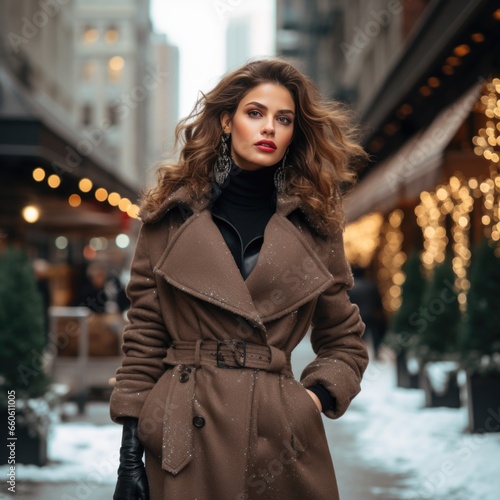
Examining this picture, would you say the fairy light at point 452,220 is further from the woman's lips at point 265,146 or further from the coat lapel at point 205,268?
the coat lapel at point 205,268

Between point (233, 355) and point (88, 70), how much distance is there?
99.0m

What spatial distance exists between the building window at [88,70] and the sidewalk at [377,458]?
89.6m

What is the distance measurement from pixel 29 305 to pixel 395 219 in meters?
16.4

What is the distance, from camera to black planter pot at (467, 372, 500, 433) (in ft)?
29.5

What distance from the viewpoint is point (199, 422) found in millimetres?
2914

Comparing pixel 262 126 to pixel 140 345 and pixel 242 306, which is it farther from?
pixel 140 345

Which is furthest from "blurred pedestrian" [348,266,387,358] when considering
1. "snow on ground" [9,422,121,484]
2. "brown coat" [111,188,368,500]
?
"brown coat" [111,188,368,500]

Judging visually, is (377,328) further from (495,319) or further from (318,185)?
(318,185)

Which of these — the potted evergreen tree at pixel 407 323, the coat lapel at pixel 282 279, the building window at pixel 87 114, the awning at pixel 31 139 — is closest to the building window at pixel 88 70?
the building window at pixel 87 114

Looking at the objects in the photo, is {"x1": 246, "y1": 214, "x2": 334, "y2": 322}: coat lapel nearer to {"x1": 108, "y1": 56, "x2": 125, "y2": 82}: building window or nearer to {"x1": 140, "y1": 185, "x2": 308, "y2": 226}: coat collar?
{"x1": 140, "y1": 185, "x2": 308, "y2": 226}: coat collar

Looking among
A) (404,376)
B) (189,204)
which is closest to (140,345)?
(189,204)

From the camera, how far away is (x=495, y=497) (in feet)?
22.2

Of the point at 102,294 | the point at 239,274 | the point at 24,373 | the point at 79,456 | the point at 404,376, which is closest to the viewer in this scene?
the point at 239,274

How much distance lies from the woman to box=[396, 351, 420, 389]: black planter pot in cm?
1054
